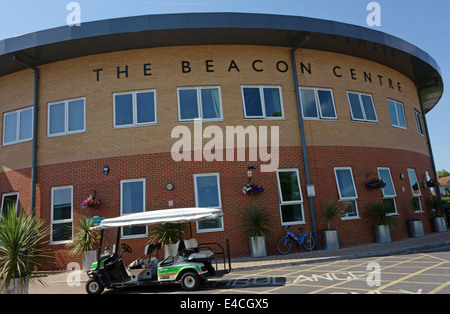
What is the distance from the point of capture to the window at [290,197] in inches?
488

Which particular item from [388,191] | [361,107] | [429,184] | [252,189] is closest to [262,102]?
[252,189]

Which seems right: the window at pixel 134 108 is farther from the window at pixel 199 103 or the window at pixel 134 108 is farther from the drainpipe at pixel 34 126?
the drainpipe at pixel 34 126

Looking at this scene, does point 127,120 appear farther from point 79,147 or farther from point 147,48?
point 147,48

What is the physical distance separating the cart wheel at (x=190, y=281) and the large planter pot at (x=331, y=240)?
20.4ft

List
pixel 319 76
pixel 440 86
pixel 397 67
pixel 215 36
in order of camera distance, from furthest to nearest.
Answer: pixel 440 86, pixel 397 67, pixel 319 76, pixel 215 36

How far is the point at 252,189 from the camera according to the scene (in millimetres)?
11875

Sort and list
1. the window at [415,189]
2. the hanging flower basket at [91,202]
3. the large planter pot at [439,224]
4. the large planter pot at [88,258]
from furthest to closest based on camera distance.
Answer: the large planter pot at [439,224], the window at [415,189], the hanging flower basket at [91,202], the large planter pot at [88,258]

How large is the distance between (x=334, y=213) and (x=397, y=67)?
355 inches

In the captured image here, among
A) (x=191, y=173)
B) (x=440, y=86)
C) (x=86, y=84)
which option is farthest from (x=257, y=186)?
(x=440, y=86)

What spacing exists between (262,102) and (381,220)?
6.46m

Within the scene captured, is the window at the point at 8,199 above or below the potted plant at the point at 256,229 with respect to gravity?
above

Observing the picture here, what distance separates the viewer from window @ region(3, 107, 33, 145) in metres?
13.3

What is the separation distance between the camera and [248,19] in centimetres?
1235

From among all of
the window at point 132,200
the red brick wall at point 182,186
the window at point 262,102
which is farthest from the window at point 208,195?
the window at point 262,102
